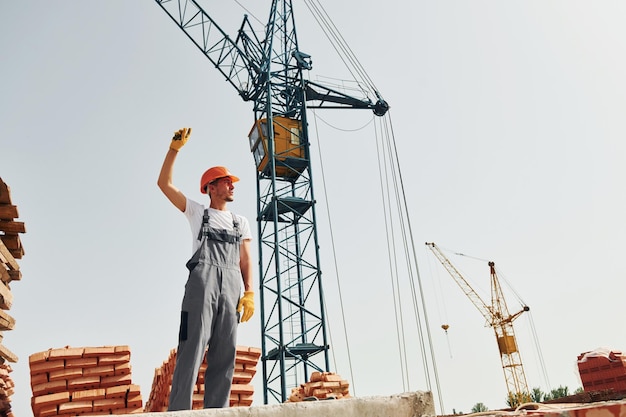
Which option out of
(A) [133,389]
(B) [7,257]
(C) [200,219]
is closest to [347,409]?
(C) [200,219]

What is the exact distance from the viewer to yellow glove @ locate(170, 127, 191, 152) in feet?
11.7

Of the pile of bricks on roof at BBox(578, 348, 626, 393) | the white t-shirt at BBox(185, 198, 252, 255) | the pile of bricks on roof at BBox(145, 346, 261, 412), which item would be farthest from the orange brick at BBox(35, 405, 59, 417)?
the pile of bricks on roof at BBox(578, 348, 626, 393)

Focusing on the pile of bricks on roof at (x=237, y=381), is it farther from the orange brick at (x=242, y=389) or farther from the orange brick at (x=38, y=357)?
the orange brick at (x=38, y=357)

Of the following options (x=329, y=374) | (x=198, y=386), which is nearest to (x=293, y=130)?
(x=329, y=374)

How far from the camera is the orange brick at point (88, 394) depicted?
16.9 feet

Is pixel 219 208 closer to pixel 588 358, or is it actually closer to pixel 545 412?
pixel 545 412

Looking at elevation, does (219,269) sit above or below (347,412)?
above

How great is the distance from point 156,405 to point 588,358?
1073 cm

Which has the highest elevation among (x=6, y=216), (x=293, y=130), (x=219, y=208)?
(x=293, y=130)

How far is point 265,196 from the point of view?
19.1 meters

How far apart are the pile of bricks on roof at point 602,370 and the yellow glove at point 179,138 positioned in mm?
11666

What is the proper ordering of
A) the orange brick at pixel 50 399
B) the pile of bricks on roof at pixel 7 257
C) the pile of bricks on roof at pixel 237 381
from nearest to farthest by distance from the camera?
the pile of bricks on roof at pixel 7 257 → the orange brick at pixel 50 399 → the pile of bricks on roof at pixel 237 381

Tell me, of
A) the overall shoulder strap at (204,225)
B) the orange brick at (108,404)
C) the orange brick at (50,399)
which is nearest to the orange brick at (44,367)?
the orange brick at (50,399)

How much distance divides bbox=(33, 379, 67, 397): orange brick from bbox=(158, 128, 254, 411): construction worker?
279 cm
